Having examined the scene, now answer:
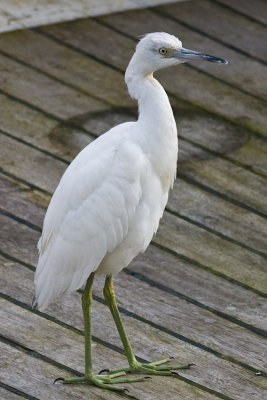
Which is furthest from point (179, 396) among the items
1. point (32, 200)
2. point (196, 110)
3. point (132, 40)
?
point (132, 40)

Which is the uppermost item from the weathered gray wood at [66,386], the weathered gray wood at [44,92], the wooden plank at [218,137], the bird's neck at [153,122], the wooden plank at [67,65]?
the bird's neck at [153,122]

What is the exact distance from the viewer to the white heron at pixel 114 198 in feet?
13.1

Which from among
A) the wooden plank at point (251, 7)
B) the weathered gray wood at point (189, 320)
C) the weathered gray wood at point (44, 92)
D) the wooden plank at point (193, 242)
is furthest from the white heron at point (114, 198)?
the wooden plank at point (251, 7)

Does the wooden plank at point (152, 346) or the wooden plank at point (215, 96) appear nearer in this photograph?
the wooden plank at point (152, 346)

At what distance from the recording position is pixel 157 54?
4.06 meters

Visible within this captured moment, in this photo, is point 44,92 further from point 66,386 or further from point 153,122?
point 66,386

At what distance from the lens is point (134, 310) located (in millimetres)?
4504

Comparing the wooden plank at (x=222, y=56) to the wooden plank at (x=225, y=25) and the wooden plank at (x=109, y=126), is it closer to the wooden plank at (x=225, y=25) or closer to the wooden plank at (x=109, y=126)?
the wooden plank at (x=225, y=25)

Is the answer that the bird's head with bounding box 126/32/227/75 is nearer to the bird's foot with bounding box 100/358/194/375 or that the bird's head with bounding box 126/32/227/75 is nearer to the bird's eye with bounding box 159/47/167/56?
the bird's eye with bounding box 159/47/167/56

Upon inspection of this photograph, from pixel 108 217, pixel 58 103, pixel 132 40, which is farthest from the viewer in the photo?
pixel 132 40

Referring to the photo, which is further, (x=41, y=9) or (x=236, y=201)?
(x=41, y=9)

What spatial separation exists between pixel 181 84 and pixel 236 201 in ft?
3.71

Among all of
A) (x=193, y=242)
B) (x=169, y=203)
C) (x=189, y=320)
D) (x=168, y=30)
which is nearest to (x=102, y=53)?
(x=168, y=30)

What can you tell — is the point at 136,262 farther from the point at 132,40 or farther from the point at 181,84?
Result: the point at 132,40
